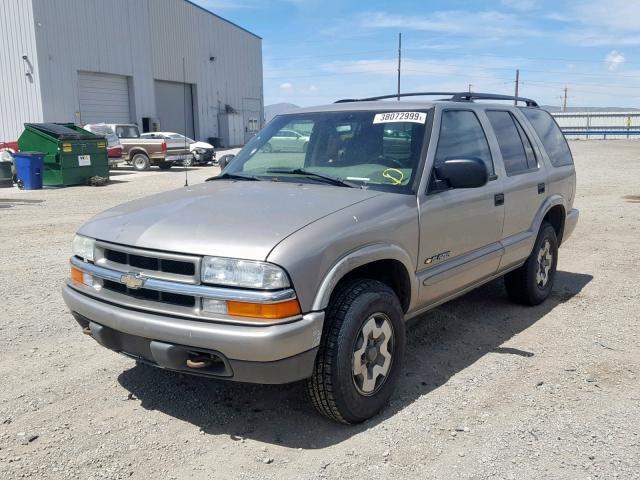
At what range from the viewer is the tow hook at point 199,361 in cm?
307

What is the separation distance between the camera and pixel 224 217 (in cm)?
331

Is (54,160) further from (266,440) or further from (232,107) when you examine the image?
(232,107)

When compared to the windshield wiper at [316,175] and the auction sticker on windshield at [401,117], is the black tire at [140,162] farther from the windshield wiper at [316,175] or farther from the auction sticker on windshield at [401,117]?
the auction sticker on windshield at [401,117]

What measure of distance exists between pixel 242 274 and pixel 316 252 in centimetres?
40

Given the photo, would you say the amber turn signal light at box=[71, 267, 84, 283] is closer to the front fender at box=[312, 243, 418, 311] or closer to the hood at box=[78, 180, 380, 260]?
the hood at box=[78, 180, 380, 260]

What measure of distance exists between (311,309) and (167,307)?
0.75 metres

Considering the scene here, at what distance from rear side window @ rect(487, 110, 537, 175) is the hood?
70.1 inches

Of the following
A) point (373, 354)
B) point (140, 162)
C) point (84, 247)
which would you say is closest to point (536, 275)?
point (373, 354)

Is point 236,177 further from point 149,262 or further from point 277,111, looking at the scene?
point 277,111

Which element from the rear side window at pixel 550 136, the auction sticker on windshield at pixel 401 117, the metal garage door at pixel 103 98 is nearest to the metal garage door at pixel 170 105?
the metal garage door at pixel 103 98

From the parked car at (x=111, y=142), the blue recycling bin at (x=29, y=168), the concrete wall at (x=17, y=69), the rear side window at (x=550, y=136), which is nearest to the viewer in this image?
the rear side window at (x=550, y=136)

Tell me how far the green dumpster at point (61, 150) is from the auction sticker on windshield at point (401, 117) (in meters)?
15.6

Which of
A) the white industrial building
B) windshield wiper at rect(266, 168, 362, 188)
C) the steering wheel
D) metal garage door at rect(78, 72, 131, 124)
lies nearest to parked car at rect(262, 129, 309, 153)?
windshield wiper at rect(266, 168, 362, 188)

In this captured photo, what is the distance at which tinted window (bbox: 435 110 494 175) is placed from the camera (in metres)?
4.27
